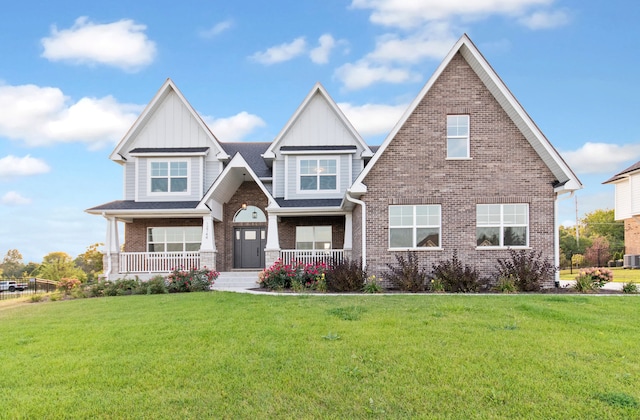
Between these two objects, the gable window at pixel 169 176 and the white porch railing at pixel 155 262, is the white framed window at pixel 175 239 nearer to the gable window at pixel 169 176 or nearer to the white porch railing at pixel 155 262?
the white porch railing at pixel 155 262

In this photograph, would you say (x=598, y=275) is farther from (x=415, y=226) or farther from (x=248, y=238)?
(x=248, y=238)

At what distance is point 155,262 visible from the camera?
19.4 meters

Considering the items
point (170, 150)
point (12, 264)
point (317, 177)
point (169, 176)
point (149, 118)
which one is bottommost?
point (12, 264)

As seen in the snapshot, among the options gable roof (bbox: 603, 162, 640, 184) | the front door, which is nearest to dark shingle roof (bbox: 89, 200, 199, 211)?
the front door

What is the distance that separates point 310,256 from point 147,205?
301 inches

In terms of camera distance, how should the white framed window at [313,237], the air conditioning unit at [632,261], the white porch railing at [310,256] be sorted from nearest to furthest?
the white porch railing at [310,256] → the white framed window at [313,237] → the air conditioning unit at [632,261]

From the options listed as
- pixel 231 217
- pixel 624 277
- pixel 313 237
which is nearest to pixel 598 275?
pixel 624 277

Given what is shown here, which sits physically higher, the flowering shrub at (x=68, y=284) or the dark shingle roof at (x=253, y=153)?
the dark shingle roof at (x=253, y=153)

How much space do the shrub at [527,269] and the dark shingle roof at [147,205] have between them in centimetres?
1284

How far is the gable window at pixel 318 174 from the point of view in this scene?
1986 cm

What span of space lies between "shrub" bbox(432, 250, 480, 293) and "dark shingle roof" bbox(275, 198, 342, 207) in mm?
5737

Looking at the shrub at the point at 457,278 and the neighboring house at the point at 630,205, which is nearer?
the shrub at the point at 457,278

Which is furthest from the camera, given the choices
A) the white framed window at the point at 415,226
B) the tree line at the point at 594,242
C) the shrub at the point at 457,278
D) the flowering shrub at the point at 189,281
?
the tree line at the point at 594,242

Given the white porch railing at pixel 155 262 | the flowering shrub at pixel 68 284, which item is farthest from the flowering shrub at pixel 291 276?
the flowering shrub at pixel 68 284
